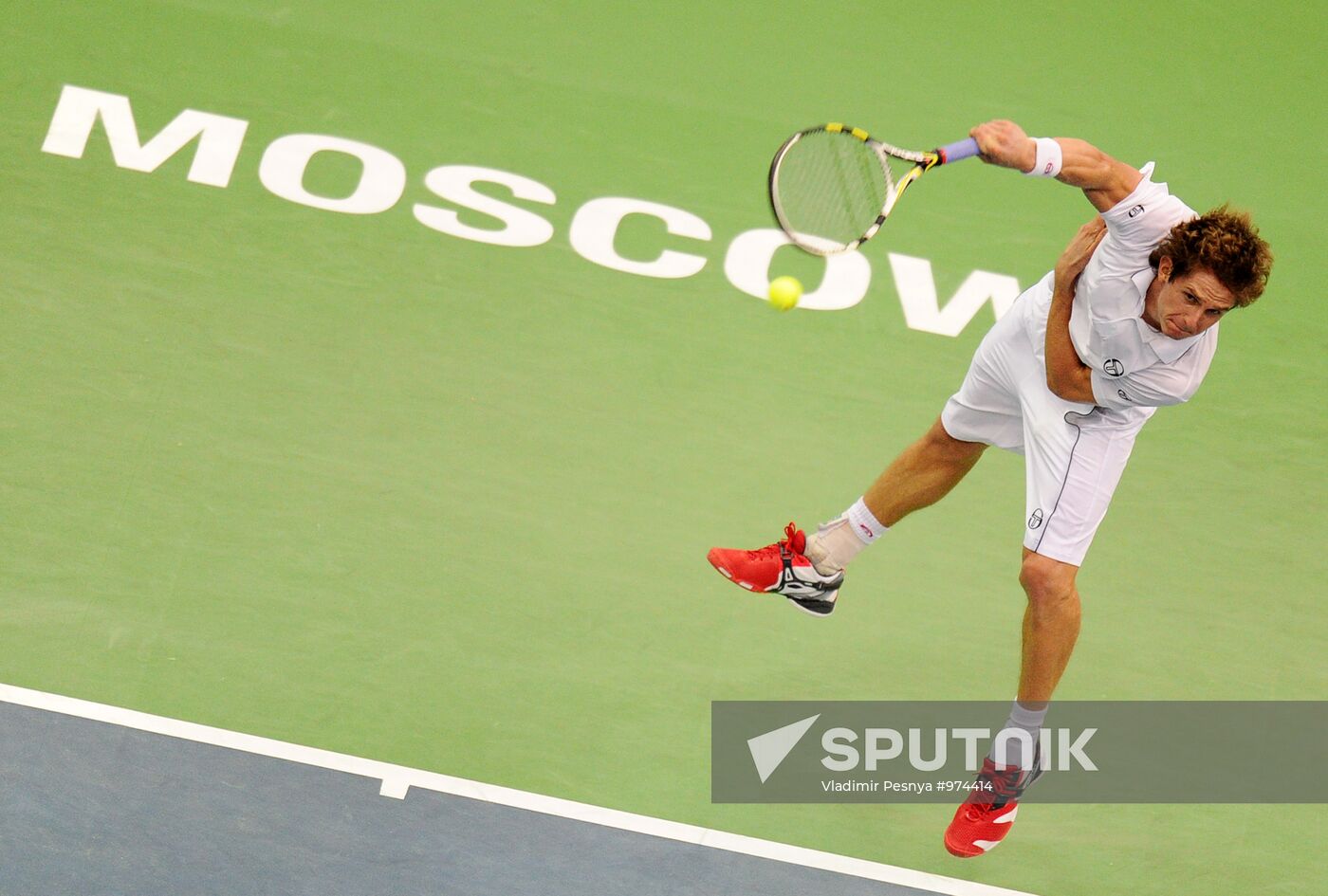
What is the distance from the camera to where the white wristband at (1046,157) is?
15.3 feet

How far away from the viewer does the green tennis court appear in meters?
5.72

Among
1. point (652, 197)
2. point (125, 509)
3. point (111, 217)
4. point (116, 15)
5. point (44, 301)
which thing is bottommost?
point (125, 509)

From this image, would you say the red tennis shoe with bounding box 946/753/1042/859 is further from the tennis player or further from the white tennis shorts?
the white tennis shorts

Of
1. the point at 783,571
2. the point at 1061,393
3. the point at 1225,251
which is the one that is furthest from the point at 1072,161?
the point at 783,571

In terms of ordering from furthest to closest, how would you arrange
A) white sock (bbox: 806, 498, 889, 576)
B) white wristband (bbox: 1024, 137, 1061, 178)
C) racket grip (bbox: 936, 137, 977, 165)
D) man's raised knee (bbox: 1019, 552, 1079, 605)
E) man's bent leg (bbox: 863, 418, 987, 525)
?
white sock (bbox: 806, 498, 889, 576) → man's bent leg (bbox: 863, 418, 987, 525) → man's raised knee (bbox: 1019, 552, 1079, 605) → white wristband (bbox: 1024, 137, 1061, 178) → racket grip (bbox: 936, 137, 977, 165)

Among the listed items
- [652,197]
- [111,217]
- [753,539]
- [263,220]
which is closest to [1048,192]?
[652,197]

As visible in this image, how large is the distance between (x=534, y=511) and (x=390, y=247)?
1585mm

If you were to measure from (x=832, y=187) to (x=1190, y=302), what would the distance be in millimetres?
1276

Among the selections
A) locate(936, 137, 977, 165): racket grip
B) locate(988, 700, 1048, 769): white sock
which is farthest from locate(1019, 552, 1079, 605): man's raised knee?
locate(936, 137, 977, 165): racket grip

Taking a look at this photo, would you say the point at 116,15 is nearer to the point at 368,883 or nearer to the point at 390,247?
the point at 390,247

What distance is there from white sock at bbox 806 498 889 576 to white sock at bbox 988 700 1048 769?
848 millimetres

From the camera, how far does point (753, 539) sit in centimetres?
636

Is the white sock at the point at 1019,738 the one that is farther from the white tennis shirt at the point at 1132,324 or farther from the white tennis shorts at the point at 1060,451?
the white tennis shirt at the point at 1132,324

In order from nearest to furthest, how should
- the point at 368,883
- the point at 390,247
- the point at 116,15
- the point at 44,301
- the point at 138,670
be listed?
the point at 368,883 < the point at 138,670 < the point at 44,301 < the point at 390,247 < the point at 116,15
